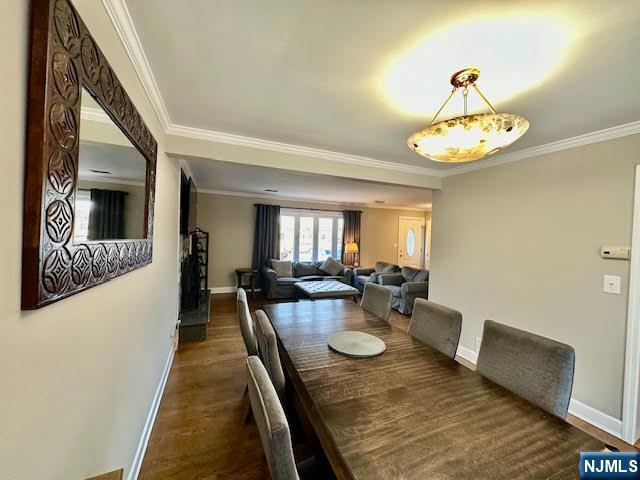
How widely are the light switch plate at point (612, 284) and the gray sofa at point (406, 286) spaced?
8.45 feet

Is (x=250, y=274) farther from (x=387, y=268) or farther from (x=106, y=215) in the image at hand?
(x=106, y=215)

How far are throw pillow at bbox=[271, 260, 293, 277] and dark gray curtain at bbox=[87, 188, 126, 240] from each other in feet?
16.1

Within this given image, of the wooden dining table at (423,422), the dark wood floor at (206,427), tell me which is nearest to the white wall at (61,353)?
the dark wood floor at (206,427)

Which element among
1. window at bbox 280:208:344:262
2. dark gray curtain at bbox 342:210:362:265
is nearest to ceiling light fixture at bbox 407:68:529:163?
window at bbox 280:208:344:262

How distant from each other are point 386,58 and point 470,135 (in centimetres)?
58

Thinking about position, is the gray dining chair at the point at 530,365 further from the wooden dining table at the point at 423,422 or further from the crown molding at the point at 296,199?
the crown molding at the point at 296,199

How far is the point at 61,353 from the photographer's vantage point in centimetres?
73

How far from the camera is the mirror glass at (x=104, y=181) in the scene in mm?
766

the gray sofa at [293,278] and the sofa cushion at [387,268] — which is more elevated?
the sofa cushion at [387,268]

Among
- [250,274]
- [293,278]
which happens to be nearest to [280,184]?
[293,278]

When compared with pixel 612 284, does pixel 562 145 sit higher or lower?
higher

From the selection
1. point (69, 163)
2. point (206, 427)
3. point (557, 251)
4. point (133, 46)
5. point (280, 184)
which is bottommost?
point (206, 427)

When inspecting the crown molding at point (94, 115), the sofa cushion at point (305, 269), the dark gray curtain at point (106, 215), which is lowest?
the sofa cushion at point (305, 269)

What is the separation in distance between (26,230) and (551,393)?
1.96 metres
